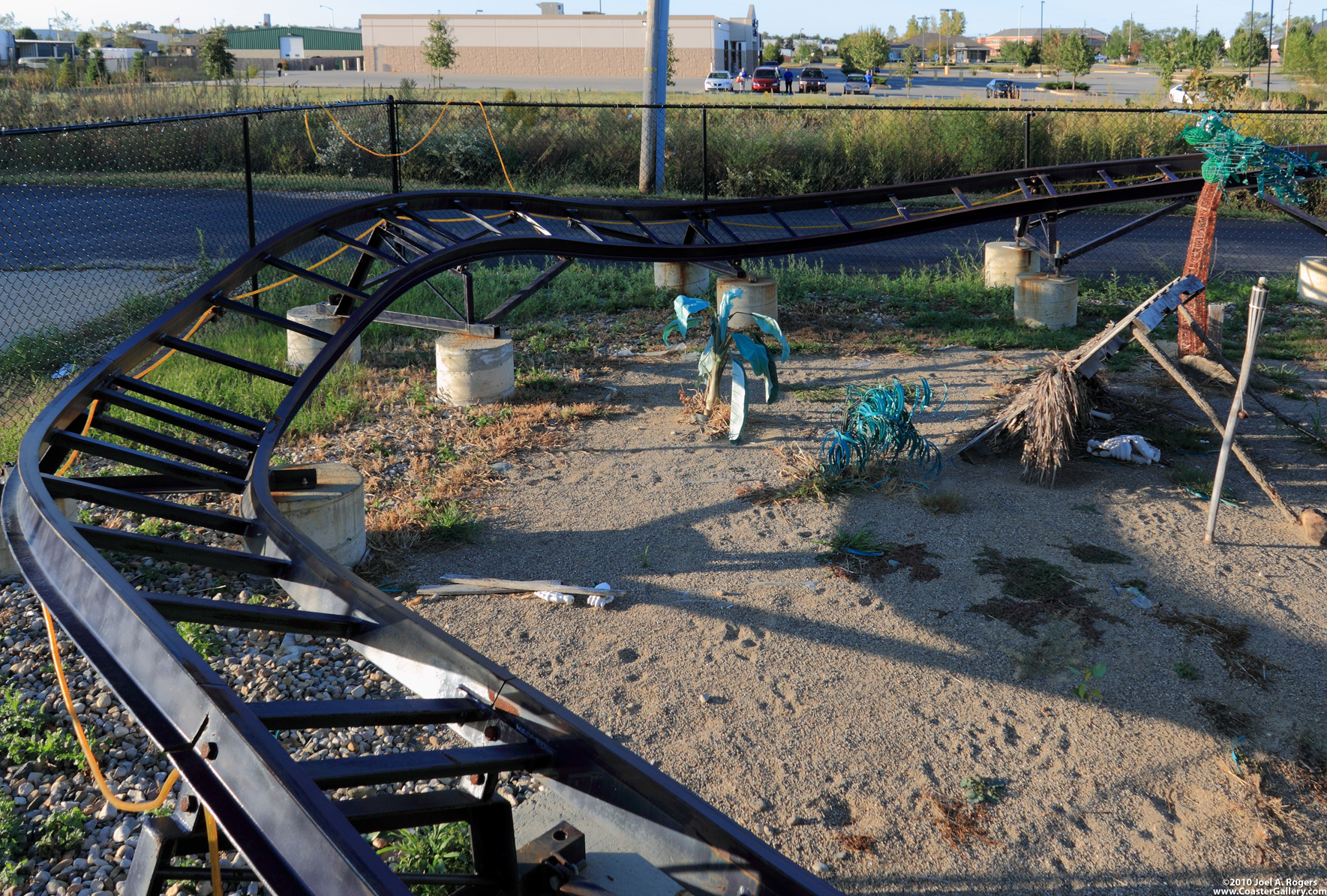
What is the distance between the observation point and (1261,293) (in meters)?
5.12

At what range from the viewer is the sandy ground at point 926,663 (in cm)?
329

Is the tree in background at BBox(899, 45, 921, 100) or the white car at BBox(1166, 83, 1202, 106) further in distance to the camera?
the tree in background at BBox(899, 45, 921, 100)

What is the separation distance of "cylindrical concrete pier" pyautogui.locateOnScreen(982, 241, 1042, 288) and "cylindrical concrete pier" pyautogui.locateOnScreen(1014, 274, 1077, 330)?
1064mm

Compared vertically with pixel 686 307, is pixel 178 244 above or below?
above

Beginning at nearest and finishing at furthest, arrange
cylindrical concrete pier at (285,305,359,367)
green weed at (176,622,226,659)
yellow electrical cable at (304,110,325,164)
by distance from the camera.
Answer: green weed at (176,622,226,659), cylindrical concrete pier at (285,305,359,367), yellow electrical cable at (304,110,325,164)

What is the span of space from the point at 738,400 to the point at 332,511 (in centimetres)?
290

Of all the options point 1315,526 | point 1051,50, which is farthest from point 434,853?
point 1051,50

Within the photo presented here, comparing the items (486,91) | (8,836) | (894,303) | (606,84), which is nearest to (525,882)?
(8,836)

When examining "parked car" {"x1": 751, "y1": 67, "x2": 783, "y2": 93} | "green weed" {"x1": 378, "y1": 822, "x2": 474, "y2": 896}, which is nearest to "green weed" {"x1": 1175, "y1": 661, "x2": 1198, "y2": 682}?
"green weed" {"x1": 378, "y1": 822, "x2": 474, "y2": 896}

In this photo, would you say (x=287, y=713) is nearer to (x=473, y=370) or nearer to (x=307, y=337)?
(x=473, y=370)

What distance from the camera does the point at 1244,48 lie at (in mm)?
52719

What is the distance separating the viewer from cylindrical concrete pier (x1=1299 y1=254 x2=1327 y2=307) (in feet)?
31.7

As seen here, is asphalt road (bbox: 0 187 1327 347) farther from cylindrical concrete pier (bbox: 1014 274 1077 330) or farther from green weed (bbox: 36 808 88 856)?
green weed (bbox: 36 808 88 856)

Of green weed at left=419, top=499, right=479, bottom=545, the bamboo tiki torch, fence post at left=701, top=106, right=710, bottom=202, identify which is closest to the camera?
the bamboo tiki torch
